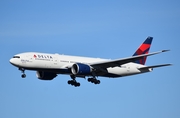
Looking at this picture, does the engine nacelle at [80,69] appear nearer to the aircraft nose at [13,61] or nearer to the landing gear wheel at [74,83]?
the landing gear wheel at [74,83]

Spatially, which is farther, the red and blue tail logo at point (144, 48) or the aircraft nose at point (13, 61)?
the red and blue tail logo at point (144, 48)

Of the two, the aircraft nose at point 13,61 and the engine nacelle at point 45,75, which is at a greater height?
the aircraft nose at point 13,61

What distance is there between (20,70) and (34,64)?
2.14 meters

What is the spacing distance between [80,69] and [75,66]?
108 cm

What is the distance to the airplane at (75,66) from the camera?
6612 centimetres

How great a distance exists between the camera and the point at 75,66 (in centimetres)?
6794

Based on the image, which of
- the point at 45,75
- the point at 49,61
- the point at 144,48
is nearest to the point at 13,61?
the point at 49,61

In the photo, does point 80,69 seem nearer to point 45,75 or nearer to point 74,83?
point 74,83

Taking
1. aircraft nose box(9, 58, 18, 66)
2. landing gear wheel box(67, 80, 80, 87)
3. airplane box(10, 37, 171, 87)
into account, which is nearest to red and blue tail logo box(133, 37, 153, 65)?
airplane box(10, 37, 171, 87)

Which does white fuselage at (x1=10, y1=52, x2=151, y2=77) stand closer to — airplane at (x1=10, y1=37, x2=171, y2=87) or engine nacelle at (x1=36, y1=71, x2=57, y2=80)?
airplane at (x1=10, y1=37, x2=171, y2=87)

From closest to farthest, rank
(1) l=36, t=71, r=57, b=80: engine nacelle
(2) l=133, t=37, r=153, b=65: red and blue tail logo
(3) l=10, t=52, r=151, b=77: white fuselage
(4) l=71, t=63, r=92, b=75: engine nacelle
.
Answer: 1. (3) l=10, t=52, r=151, b=77: white fuselage
2. (4) l=71, t=63, r=92, b=75: engine nacelle
3. (1) l=36, t=71, r=57, b=80: engine nacelle
4. (2) l=133, t=37, r=153, b=65: red and blue tail logo

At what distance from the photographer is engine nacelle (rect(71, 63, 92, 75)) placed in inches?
2648

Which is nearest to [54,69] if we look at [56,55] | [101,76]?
[56,55]

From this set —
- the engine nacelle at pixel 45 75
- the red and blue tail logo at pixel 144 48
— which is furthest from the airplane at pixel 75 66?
the red and blue tail logo at pixel 144 48
